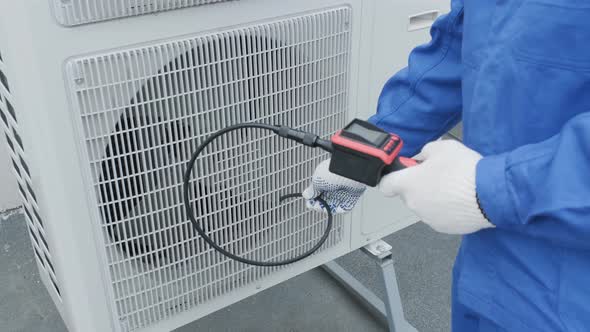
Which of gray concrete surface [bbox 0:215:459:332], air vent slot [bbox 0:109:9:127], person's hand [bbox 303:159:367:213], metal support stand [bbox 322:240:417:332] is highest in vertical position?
air vent slot [bbox 0:109:9:127]

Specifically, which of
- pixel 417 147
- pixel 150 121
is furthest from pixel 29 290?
pixel 417 147

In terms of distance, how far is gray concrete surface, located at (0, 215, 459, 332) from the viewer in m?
1.82

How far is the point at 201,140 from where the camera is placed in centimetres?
107

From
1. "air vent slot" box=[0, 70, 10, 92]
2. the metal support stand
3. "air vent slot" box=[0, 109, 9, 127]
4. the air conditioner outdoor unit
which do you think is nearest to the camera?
the air conditioner outdoor unit

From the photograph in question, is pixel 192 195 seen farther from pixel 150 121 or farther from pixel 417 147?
pixel 417 147

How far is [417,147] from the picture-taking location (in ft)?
3.45

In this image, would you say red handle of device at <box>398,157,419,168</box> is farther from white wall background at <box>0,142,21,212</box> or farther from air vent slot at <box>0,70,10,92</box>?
white wall background at <box>0,142,21,212</box>

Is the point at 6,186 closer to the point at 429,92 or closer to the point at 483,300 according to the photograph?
the point at 429,92

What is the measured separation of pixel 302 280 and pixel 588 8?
1494 millimetres

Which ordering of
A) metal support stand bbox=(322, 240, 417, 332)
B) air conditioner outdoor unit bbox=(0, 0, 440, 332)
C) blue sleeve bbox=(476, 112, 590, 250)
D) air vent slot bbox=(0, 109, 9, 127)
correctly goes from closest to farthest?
1. blue sleeve bbox=(476, 112, 590, 250)
2. air conditioner outdoor unit bbox=(0, 0, 440, 332)
3. air vent slot bbox=(0, 109, 9, 127)
4. metal support stand bbox=(322, 240, 417, 332)

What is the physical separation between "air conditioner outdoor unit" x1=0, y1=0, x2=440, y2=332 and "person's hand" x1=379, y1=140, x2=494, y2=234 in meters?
0.38

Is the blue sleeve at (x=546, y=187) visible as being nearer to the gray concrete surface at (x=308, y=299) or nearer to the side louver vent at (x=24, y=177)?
the side louver vent at (x=24, y=177)

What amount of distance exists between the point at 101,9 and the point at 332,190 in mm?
484

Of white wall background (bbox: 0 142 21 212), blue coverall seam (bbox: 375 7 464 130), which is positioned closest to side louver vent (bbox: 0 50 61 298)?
blue coverall seam (bbox: 375 7 464 130)
